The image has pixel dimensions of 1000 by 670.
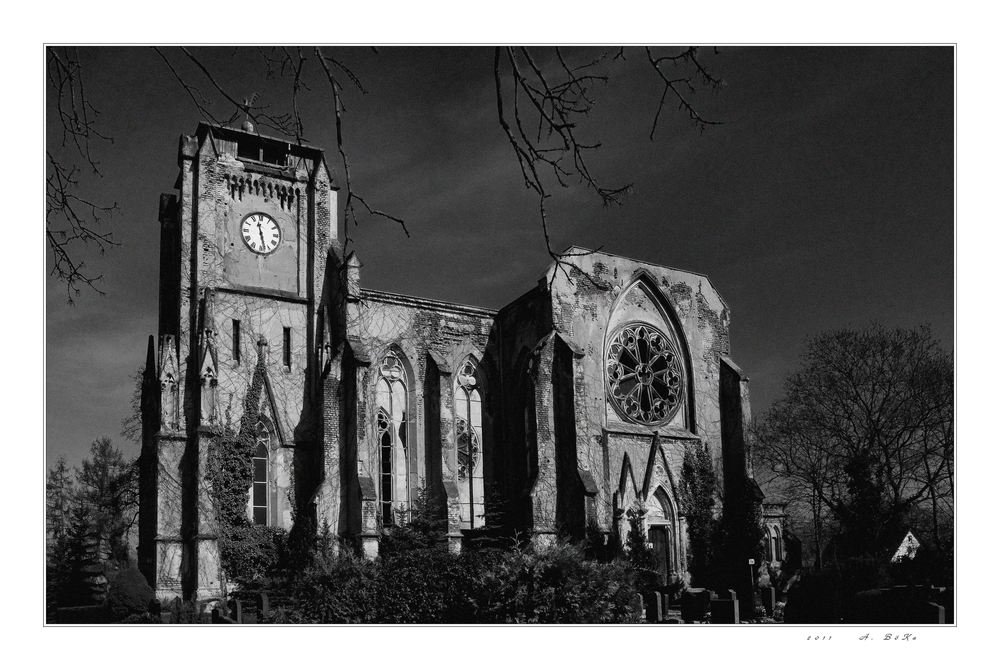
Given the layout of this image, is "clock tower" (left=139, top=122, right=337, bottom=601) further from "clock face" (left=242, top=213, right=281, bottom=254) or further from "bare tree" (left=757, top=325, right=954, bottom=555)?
"bare tree" (left=757, top=325, right=954, bottom=555)

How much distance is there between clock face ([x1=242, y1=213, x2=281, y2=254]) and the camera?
3091 centimetres

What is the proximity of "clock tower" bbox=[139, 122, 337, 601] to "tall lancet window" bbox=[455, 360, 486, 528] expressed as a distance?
16.8 feet

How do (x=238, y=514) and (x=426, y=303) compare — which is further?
(x=426, y=303)

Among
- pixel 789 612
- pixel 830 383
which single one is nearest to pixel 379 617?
pixel 789 612

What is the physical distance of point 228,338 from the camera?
29.4 m

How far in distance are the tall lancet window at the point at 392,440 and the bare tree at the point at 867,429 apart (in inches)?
480

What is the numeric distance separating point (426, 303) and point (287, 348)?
4.98 metres

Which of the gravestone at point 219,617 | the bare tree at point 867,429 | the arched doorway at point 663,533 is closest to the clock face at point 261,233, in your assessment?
the gravestone at point 219,617

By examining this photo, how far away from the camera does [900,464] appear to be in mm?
25281

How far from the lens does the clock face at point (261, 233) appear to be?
30906 millimetres

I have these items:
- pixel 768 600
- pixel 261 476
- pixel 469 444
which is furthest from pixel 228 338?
pixel 768 600

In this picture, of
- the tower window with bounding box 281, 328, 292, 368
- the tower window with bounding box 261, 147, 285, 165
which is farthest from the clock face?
the tower window with bounding box 281, 328, 292, 368

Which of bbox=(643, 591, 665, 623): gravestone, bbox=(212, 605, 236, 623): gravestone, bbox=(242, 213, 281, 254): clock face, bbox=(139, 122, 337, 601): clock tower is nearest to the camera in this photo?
bbox=(212, 605, 236, 623): gravestone

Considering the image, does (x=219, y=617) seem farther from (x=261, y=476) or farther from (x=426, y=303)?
(x=426, y=303)
